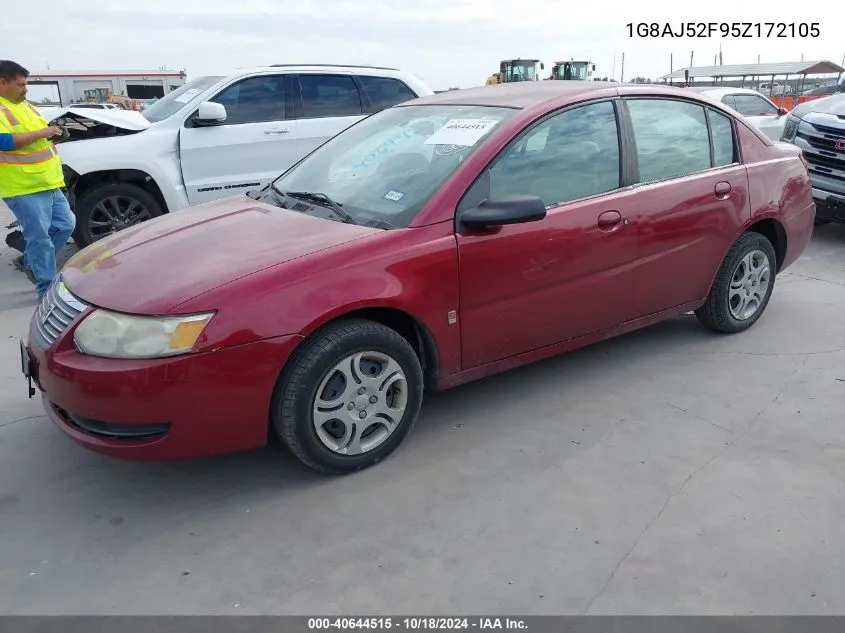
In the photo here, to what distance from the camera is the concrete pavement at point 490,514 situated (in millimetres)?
2332

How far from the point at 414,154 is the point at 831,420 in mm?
2421

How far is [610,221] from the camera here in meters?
3.53

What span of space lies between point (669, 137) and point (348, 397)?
2.40 metres

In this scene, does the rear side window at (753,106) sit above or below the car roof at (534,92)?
below

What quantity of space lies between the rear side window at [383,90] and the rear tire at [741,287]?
417 cm

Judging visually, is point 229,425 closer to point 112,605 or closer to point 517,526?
point 112,605

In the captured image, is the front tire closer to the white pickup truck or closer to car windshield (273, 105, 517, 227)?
car windshield (273, 105, 517, 227)

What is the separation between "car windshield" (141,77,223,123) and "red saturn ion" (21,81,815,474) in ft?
11.3

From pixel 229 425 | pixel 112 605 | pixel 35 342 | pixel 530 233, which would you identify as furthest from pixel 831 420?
pixel 35 342

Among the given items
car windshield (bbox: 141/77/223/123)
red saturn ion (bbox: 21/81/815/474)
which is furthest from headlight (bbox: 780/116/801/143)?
car windshield (bbox: 141/77/223/123)

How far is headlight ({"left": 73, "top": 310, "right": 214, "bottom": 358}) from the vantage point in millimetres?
2539

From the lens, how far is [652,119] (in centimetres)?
387

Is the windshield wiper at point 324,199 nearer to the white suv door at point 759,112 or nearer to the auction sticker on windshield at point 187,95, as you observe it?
the auction sticker on windshield at point 187,95
